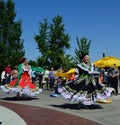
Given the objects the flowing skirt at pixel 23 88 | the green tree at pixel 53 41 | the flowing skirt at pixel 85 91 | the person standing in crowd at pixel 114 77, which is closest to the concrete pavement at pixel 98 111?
the flowing skirt at pixel 85 91

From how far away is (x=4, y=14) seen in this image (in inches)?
1860

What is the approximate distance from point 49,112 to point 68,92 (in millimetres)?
1373

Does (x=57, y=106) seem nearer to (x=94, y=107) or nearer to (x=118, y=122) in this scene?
(x=94, y=107)

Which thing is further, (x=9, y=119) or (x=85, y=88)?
(x=85, y=88)

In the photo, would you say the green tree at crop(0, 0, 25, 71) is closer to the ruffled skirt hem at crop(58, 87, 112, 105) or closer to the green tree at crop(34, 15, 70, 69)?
the green tree at crop(34, 15, 70, 69)

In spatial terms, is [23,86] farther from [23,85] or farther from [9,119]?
[9,119]

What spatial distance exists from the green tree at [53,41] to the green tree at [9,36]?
5533 mm

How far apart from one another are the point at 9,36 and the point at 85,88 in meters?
33.5

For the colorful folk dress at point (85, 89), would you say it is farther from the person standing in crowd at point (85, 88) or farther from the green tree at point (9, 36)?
the green tree at point (9, 36)

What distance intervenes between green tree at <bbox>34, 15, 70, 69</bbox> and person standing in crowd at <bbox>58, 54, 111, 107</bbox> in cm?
2626

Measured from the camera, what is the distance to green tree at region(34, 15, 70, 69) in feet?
132

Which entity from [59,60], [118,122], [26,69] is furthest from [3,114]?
[59,60]

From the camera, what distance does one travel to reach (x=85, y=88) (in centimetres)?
1389

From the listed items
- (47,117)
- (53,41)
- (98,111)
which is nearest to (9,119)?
(47,117)
